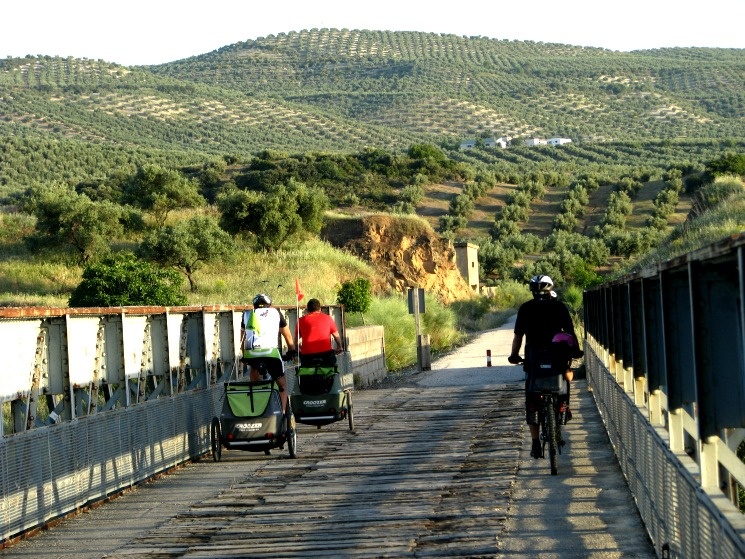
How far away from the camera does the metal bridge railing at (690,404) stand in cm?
589

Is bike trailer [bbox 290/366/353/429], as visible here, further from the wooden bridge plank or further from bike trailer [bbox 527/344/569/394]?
bike trailer [bbox 527/344/569/394]

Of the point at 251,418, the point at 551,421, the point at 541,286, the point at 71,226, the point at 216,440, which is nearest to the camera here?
the point at 551,421

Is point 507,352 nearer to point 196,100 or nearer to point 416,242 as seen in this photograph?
point 416,242

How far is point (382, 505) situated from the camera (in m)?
11.0

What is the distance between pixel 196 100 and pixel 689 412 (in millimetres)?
139963

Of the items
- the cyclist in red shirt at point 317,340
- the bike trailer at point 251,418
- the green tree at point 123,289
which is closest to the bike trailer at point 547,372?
the bike trailer at point 251,418

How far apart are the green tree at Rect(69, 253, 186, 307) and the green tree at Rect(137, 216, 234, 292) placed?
692 cm

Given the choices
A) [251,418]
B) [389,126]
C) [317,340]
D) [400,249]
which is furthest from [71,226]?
[389,126]

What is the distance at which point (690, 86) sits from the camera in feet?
559

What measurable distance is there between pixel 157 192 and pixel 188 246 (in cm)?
1154

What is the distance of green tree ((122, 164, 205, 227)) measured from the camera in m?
60.8

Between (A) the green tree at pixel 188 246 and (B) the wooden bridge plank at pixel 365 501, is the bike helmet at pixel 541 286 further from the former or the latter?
(A) the green tree at pixel 188 246

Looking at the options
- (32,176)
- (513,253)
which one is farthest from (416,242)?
(32,176)

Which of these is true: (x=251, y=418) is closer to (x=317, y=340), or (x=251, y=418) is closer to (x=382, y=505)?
(x=317, y=340)
